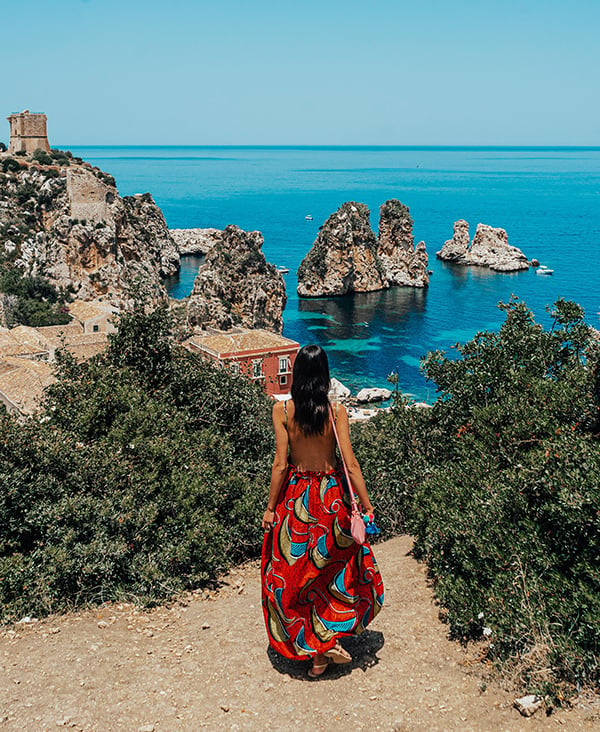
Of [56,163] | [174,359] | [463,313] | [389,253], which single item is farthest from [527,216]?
[174,359]

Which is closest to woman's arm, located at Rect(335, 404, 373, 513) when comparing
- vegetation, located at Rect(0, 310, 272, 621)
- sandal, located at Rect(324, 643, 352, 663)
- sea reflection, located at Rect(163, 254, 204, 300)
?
sandal, located at Rect(324, 643, 352, 663)

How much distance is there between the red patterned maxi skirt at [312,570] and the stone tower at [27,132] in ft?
248

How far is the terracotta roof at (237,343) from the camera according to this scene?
108ft

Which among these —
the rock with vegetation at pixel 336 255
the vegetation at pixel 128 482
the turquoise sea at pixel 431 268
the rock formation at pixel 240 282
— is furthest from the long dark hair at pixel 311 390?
the rock with vegetation at pixel 336 255

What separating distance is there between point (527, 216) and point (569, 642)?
489ft

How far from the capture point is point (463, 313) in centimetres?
7119

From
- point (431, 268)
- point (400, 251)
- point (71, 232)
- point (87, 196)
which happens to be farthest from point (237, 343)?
point (431, 268)

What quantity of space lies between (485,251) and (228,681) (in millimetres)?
100615

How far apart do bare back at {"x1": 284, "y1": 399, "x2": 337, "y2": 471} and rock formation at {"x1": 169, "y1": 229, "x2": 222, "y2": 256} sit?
103960 mm

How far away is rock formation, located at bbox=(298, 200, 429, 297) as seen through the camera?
265 ft

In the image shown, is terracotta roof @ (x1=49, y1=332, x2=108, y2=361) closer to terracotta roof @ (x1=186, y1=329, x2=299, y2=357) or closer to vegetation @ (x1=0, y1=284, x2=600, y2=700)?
terracotta roof @ (x1=186, y1=329, x2=299, y2=357)

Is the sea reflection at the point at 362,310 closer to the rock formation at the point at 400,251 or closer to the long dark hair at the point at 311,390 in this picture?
the rock formation at the point at 400,251

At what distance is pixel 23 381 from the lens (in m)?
22.8

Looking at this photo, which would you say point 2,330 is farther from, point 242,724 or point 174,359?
point 242,724
